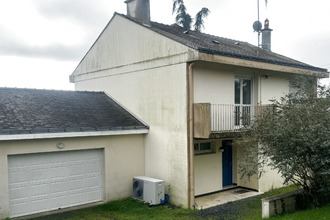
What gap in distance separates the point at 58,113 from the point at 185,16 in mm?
18544

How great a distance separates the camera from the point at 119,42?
13.5 metres

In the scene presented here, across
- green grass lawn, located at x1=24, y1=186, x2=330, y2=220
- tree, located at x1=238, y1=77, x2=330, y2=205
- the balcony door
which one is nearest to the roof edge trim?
green grass lawn, located at x1=24, y1=186, x2=330, y2=220

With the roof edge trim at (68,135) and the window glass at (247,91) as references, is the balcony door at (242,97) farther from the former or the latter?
the roof edge trim at (68,135)

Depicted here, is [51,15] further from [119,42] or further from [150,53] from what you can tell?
[150,53]

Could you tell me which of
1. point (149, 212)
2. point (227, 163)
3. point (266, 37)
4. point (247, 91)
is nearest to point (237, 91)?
point (247, 91)

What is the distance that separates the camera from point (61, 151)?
1030 centimetres

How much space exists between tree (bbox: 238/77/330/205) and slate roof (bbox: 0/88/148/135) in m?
5.09

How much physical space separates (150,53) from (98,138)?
383cm

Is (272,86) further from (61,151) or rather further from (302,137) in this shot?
(61,151)

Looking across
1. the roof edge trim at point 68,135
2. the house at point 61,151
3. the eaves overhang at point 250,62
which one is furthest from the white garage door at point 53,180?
the eaves overhang at point 250,62

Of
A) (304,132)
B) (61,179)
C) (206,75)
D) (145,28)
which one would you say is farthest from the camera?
(145,28)

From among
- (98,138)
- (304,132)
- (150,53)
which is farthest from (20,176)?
(304,132)

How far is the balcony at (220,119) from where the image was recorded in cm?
993

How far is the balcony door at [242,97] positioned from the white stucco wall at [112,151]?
4.03m
